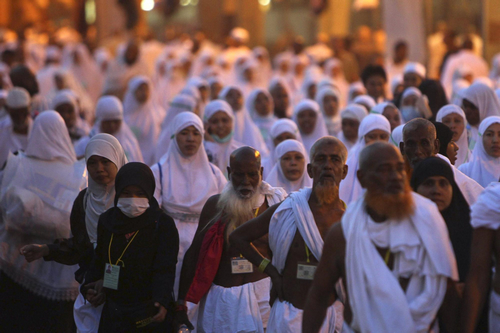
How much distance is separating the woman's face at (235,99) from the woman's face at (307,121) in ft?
3.96

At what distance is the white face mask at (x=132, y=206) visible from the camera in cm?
440

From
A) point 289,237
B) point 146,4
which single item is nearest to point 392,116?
point 289,237

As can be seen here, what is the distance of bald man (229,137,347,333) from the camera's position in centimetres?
411

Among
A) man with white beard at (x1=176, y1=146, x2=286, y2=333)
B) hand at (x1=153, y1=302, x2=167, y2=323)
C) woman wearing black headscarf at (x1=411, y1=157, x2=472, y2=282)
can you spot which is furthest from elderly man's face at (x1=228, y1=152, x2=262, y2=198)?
woman wearing black headscarf at (x1=411, y1=157, x2=472, y2=282)

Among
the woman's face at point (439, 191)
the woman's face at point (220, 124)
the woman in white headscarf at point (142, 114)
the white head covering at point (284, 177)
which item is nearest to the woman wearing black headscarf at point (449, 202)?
the woman's face at point (439, 191)

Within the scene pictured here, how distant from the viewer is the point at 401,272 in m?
3.29

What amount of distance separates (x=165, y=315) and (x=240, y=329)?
21.3 inches

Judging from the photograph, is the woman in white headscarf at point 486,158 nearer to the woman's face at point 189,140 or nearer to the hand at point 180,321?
the woman's face at point 189,140

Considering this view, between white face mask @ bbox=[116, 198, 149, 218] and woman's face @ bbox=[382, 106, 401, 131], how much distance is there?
3626 millimetres

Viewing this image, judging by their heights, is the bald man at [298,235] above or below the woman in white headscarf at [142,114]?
below

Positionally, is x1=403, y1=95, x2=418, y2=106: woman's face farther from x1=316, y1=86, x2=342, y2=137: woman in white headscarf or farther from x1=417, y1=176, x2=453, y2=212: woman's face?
x1=417, y1=176, x2=453, y2=212: woman's face

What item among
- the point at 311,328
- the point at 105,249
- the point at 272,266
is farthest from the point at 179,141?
the point at 311,328

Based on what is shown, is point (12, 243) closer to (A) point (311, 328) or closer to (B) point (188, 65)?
(A) point (311, 328)

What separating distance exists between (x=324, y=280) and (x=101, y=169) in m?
2.22
